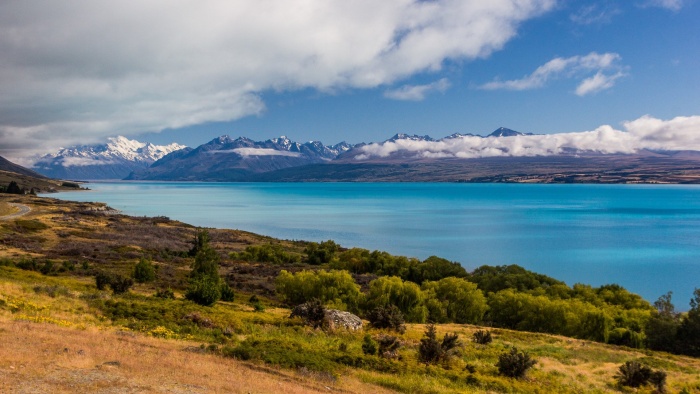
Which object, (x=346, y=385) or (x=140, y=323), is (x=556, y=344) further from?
(x=140, y=323)

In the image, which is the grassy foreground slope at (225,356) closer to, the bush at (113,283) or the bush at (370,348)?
the bush at (370,348)

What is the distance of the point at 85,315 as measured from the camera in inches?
1006

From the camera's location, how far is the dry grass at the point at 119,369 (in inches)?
559

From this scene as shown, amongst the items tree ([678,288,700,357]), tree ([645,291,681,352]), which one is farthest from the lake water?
tree ([678,288,700,357])

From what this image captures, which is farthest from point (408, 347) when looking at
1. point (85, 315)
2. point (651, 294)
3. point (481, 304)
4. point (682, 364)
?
point (651, 294)

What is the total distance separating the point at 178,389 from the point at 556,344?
3340 centimetres

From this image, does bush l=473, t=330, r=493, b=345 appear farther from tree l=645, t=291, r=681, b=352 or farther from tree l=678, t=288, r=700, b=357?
tree l=678, t=288, r=700, b=357

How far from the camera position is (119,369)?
15.9 m

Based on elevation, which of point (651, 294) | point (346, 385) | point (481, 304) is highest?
point (346, 385)

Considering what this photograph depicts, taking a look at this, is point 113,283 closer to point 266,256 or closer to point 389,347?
point 389,347

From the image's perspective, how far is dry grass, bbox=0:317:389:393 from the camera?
46.6 feet

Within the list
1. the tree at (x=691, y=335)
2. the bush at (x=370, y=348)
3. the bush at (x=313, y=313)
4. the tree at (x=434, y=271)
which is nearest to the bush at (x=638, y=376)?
the bush at (x=370, y=348)

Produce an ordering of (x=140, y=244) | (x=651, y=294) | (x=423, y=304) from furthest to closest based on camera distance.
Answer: (x=140, y=244), (x=651, y=294), (x=423, y=304)

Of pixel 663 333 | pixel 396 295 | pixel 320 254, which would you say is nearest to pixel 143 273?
pixel 396 295
